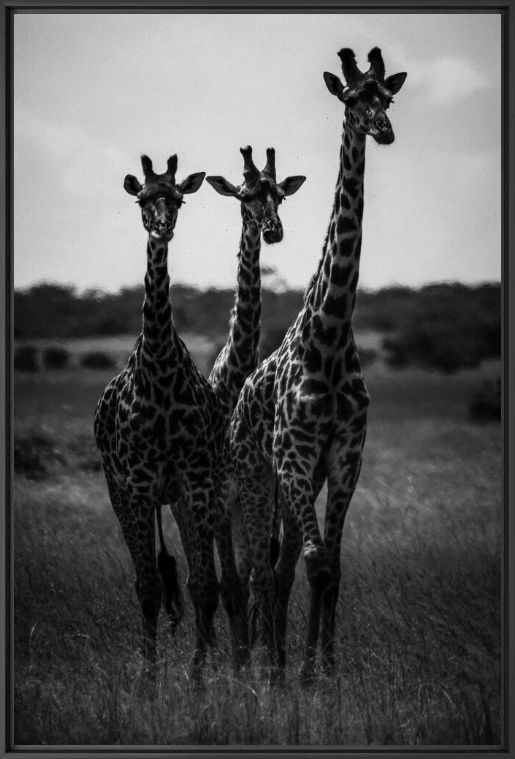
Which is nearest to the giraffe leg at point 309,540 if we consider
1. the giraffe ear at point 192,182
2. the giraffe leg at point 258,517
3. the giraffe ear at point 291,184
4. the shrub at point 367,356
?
the giraffe leg at point 258,517

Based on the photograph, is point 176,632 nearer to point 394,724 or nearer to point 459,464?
point 394,724

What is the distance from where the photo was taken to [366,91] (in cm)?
822

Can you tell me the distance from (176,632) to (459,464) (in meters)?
8.97

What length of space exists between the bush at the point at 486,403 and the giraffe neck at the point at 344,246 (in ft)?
29.0

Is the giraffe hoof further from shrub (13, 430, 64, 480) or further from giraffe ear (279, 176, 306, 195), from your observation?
shrub (13, 430, 64, 480)

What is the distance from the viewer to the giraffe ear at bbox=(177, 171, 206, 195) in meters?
9.22

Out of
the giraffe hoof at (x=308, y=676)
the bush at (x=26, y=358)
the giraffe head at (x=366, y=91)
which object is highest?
the giraffe head at (x=366, y=91)

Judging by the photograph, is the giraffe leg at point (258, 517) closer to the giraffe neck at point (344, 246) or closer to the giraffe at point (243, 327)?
the giraffe at point (243, 327)

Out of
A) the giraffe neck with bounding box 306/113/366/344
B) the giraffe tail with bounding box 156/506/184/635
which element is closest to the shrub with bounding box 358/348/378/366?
the giraffe tail with bounding box 156/506/184/635

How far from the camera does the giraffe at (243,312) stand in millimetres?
9625

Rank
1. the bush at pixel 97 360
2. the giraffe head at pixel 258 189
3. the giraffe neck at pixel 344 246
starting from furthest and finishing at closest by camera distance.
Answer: the bush at pixel 97 360, the giraffe head at pixel 258 189, the giraffe neck at pixel 344 246

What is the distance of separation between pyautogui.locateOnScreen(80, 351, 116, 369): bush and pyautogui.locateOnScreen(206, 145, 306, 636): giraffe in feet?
21.8

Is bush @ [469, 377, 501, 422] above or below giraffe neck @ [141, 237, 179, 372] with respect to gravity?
below

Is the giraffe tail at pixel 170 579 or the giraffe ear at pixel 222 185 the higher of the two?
the giraffe ear at pixel 222 185
